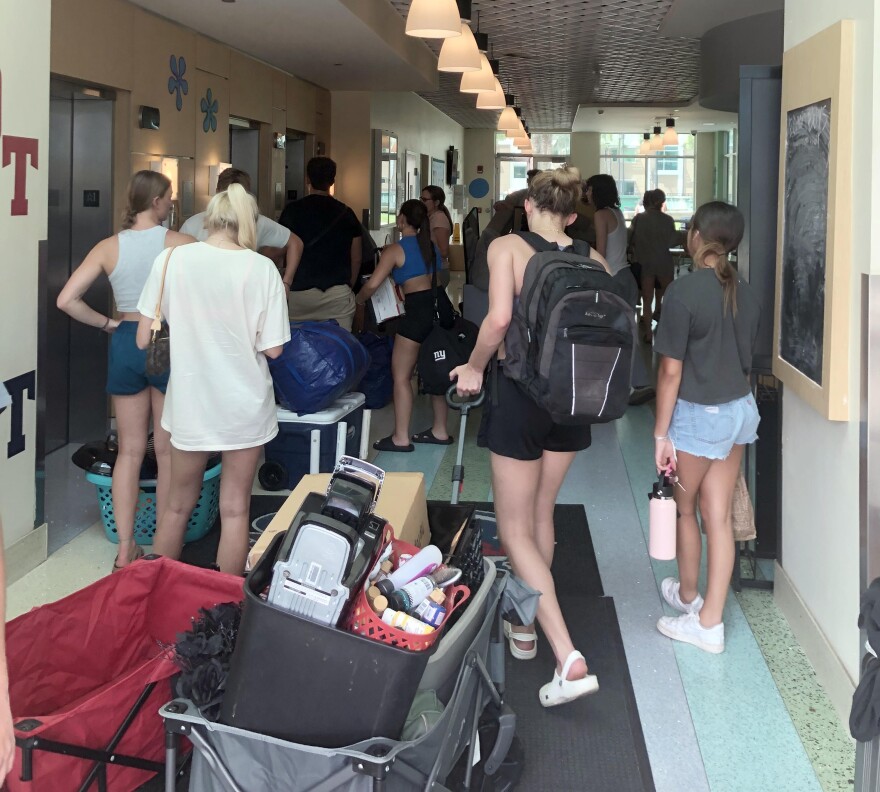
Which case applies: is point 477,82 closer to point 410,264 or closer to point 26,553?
point 410,264

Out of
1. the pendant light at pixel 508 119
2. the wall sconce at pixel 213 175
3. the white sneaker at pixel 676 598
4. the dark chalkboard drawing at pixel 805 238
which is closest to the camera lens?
the dark chalkboard drawing at pixel 805 238

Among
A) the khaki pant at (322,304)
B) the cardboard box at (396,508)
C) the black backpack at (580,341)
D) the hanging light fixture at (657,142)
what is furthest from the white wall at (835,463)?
the hanging light fixture at (657,142)

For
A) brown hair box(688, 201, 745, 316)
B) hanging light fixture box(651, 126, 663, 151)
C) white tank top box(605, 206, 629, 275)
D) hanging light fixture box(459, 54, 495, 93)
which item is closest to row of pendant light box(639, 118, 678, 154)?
hanging light fixture box(651, 126, 663, 151)

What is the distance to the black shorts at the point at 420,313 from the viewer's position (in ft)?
19.6

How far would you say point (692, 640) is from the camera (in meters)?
3.52

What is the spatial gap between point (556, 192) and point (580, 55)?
934cm

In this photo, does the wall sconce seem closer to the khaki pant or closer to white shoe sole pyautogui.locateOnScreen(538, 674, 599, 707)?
the khaki pant

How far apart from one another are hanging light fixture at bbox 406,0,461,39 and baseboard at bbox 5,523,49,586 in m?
2.80

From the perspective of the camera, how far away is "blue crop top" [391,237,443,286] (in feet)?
19.6

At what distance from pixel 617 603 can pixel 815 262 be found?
1503 millimetres

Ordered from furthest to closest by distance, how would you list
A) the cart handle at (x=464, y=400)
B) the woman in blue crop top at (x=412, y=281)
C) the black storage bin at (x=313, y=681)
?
the woman in blue crop top at (x=412, y=281), the cart handle at (x=464, y=400), the black storage bin at (x=313, y=681)

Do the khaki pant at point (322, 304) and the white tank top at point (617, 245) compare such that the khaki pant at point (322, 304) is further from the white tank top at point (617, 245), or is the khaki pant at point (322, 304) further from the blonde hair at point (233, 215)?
Answer: the blonde hair at point (233, 215)

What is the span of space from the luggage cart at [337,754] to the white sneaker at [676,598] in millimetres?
1727

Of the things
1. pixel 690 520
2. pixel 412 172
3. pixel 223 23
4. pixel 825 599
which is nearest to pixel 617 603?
pixel 690 520
